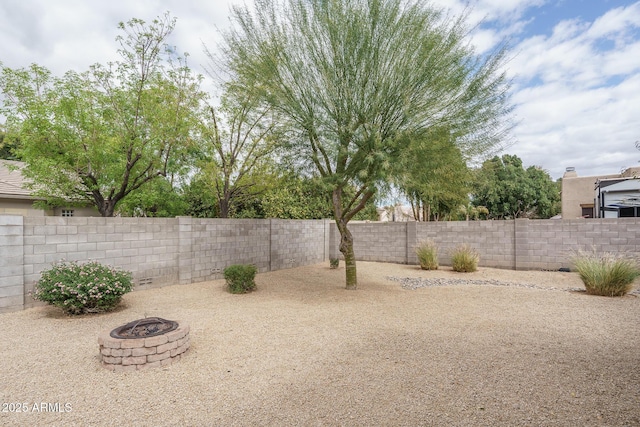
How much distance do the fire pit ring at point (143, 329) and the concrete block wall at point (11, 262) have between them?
3259 millimetres

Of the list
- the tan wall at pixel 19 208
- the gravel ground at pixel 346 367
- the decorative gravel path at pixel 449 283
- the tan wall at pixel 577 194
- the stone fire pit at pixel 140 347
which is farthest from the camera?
the tan wall at pixel 577 194

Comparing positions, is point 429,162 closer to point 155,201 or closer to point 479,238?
point 479,238

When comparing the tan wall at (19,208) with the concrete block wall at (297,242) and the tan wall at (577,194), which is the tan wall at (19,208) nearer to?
the concrete block wall at (297,242)

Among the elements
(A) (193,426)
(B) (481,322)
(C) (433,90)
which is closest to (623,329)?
(B) (481,322)

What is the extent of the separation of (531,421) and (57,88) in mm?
12529

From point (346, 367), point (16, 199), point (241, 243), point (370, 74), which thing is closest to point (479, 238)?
point (370, 74)

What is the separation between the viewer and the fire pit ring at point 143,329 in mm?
3793

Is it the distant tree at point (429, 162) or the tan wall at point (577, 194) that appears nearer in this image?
the distant tree at point (429, 162)

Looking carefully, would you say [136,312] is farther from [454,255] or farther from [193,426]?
[454,255]

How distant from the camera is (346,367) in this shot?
3.70m

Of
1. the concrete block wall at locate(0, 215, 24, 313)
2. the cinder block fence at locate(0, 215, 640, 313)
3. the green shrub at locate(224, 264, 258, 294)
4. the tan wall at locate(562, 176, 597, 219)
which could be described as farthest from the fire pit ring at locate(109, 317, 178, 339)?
the tan wall at locate(562, 176, 597, 219)

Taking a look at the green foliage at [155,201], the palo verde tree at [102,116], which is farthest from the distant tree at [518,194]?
the palo verde tree at [102,116]

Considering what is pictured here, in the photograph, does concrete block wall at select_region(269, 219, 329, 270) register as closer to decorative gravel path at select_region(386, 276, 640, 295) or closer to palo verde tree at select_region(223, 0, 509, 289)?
decorative gravel path at select_region(386, 276, 640, 295)

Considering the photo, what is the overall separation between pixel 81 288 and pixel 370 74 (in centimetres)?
622
